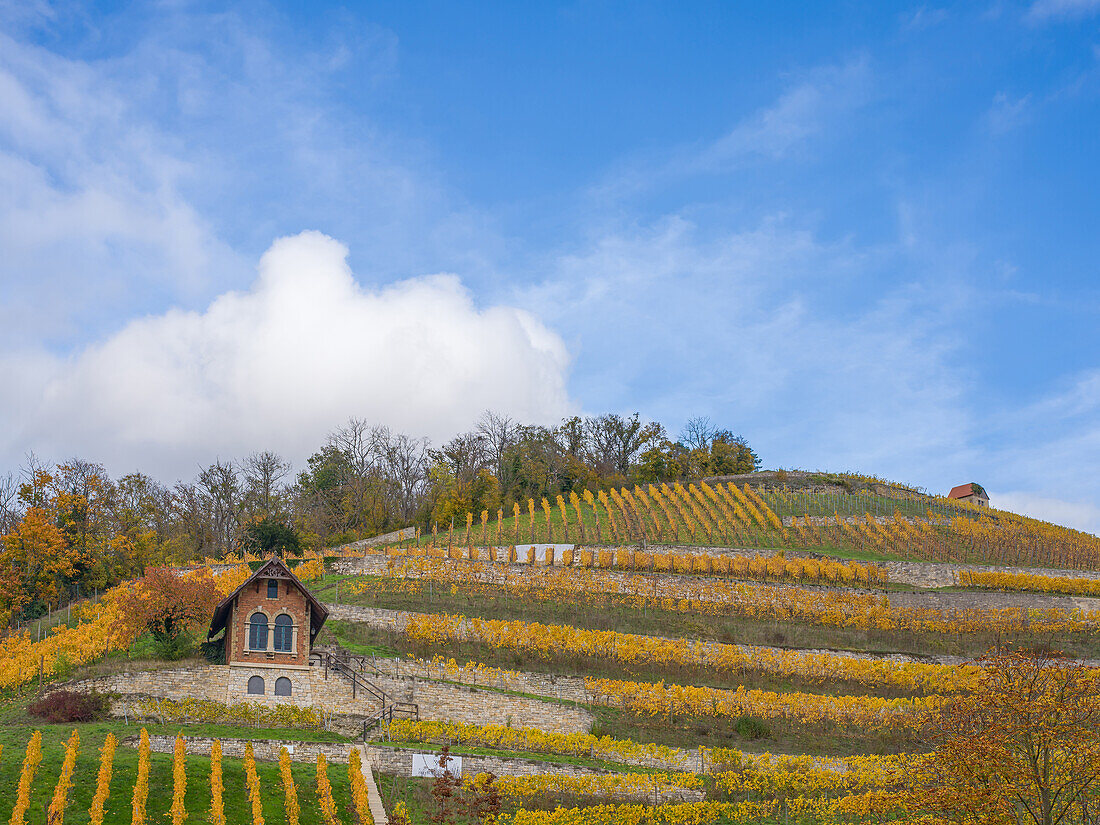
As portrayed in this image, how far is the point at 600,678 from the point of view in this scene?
33.8 m

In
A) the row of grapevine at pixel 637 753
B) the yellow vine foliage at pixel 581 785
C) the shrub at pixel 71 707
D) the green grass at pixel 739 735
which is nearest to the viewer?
the yellow vine foliage at pixel 581 785

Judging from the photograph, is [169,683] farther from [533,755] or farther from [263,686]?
[533,755]

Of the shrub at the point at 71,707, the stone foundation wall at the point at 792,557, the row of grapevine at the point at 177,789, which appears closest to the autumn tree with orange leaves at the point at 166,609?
the shrub at the point at 71,707

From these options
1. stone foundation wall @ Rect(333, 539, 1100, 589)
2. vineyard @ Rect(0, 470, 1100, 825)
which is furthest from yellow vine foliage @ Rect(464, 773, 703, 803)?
stone foundation wall @ Rect(333, 539, 1100, 589)

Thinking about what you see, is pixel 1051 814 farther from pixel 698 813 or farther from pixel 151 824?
pixel 151 824

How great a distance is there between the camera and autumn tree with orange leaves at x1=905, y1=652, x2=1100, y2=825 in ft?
56.2

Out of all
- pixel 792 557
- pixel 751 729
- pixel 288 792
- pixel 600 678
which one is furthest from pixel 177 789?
pixel 792 557

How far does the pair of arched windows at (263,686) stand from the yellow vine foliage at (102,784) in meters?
7.16

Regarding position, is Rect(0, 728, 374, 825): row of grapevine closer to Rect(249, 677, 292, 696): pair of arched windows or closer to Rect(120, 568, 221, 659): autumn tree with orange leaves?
Rect(249, 677, 292, 696): pair of arched windows

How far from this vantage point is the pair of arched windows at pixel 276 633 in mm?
29609

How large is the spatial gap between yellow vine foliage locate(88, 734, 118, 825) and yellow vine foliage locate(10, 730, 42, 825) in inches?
53.5

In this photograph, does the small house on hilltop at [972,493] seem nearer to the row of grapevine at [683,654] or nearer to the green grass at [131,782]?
the row of grapevine at [683,654]

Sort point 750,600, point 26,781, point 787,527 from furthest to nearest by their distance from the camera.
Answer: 1. point 787,527
2. point 750,600
3. point 26,781

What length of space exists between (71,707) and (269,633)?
6.13m
